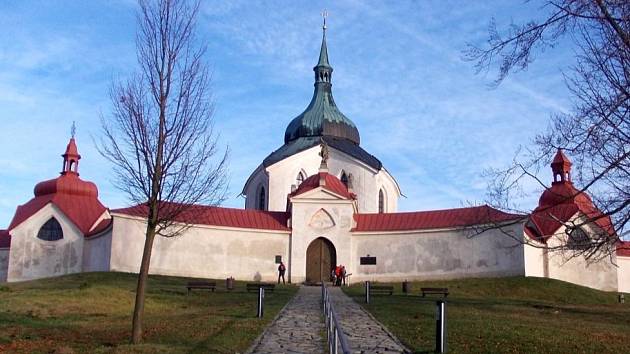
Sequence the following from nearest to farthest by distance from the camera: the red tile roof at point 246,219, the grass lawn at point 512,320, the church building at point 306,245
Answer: the grass lawn at point 512,320
the church building at point 306,245
the red tile roof at point 246,219

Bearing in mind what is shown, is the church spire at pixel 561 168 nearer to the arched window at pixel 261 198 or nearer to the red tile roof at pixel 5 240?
the arched window at pixel 261 198

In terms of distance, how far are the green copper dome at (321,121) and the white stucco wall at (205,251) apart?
1254 cm

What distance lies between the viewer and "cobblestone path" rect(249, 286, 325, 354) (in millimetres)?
12881

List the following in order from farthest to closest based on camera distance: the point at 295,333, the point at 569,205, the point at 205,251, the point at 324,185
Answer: the point at 324,185 < the point at 205,251 < the point at 569,205 < the point at 295,333

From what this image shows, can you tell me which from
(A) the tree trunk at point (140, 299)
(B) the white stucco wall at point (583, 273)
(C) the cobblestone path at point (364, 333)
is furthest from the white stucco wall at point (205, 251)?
(A) the tree trunk at point (140, 299)

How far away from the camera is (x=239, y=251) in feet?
128

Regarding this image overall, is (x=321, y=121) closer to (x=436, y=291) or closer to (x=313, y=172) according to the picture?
(x=313, y=172)

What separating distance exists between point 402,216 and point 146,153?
27.1m

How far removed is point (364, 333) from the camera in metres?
15.4

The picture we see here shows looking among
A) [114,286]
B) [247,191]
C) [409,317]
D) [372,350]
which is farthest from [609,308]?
[247,191]

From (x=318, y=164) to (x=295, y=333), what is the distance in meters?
32.2

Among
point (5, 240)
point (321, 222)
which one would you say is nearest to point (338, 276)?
point (321, 222)

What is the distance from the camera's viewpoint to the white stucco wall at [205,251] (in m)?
37.2

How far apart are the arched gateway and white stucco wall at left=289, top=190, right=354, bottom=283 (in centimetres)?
26
